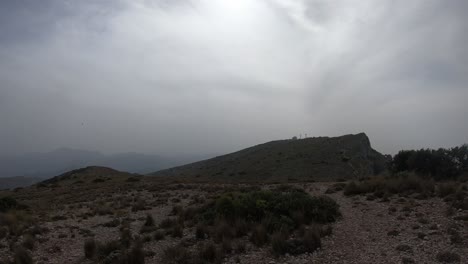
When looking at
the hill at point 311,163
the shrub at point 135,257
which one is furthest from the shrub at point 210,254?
the hill at point 311,163

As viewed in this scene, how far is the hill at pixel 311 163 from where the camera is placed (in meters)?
57.0

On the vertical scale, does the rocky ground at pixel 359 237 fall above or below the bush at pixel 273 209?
below

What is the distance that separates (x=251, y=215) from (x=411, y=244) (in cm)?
680

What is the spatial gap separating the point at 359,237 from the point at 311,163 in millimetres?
50690

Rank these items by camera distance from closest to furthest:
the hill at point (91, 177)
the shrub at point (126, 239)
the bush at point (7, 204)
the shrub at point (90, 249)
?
the shrub at point (90, 249) < the shrub at point (126, 239) < the bush at point (7, 204) < the hill at point (91, 177)

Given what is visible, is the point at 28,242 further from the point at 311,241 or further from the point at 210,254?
the point at 311,241

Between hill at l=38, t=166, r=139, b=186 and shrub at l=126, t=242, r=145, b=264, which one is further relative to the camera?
hill at l=38, t=166, r=139, b=186

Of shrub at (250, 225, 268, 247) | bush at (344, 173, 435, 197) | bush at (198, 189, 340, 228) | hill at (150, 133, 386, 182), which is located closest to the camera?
shrub at (250, 225, 268, 247)

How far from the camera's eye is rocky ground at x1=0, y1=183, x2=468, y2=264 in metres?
10.9

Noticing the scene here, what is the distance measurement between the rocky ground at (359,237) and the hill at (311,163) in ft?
112

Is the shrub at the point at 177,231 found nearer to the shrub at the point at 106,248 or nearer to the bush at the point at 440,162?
the shrub at the point at 106,248

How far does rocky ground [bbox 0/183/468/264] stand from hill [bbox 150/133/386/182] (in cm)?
3426

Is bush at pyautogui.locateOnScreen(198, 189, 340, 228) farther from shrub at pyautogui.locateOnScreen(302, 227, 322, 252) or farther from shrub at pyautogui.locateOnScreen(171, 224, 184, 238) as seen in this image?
shrub at pyautogui.locateOnScreen(302, 227, 322, 252)

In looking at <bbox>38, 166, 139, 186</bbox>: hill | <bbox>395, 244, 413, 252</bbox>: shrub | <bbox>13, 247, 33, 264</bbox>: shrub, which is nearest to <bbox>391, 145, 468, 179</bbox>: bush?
<bbox>395, 244, 413, 252</bbox>: shrub
